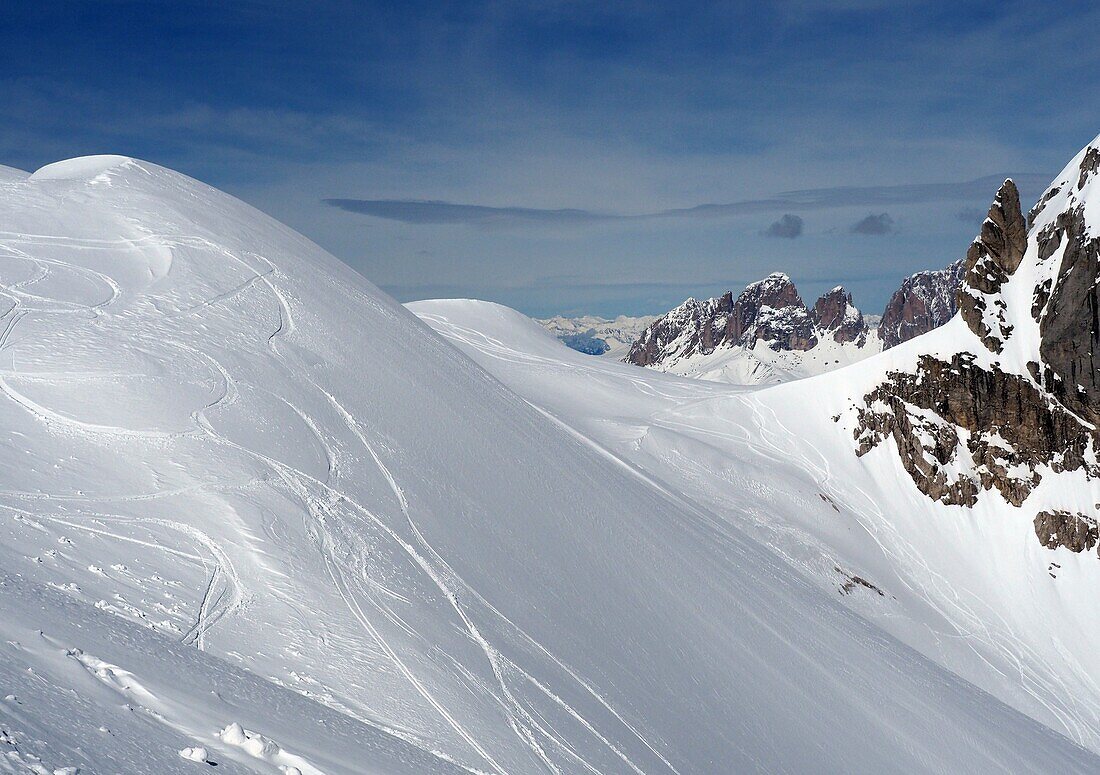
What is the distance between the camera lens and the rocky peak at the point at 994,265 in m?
53.8

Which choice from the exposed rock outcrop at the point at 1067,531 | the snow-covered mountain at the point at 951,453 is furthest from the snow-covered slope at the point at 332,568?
the exposed rock outcrop at the point at 1067,531

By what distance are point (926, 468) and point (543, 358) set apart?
25.7 meters

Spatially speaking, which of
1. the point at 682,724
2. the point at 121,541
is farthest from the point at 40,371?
the point at 682,724

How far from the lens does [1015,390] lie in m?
52.0

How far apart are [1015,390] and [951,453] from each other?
224 inches

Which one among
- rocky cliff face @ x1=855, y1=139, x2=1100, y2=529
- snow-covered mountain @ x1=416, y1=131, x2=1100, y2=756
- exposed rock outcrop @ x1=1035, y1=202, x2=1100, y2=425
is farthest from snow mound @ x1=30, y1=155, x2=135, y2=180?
exposed rock outcrop @ x1=1035, y1=202, x2=1100, y2=425

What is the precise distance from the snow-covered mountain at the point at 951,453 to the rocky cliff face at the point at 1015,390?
0.35 ft

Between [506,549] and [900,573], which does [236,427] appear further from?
[900,573]

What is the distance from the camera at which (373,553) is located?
16406 mm

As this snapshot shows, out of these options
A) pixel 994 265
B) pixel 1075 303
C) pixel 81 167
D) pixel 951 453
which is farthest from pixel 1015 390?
pixel 81 167

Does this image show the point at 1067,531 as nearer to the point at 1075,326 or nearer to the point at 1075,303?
the point at 1075,326

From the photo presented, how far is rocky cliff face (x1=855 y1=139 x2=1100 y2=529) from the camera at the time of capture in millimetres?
50406

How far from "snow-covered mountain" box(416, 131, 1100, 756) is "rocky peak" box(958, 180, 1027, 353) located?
4.2 inches

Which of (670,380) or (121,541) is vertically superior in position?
(670,380)
